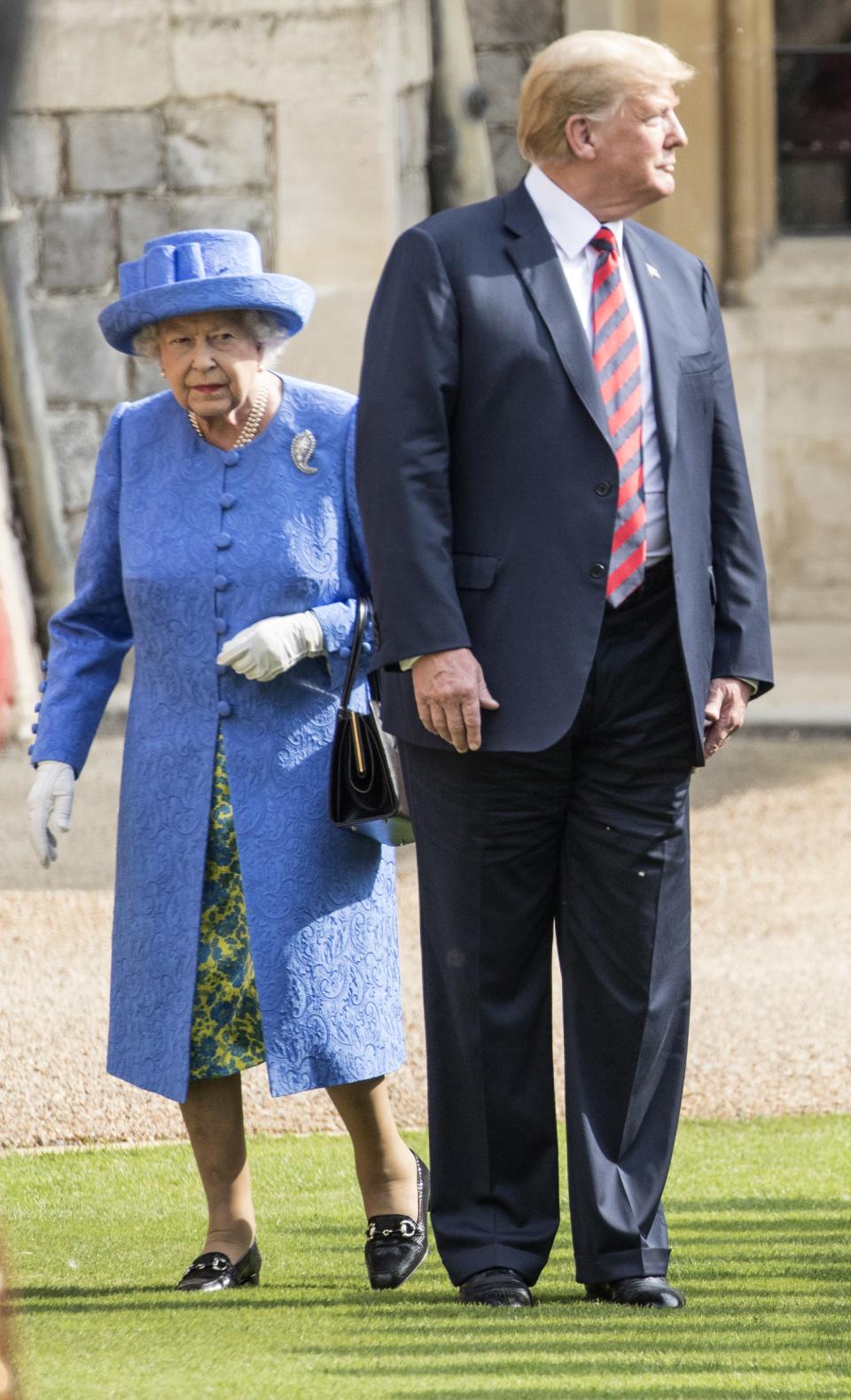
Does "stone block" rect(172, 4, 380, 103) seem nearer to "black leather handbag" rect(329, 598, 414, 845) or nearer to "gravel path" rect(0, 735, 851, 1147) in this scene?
"gravel path" rect(0, 735, 851, 1147)

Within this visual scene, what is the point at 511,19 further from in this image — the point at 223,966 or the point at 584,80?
A: the point at 223,966

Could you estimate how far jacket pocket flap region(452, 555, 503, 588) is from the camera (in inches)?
120

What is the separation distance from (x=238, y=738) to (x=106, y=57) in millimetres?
7817

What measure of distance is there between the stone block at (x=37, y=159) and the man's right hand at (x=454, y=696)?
8092 mm

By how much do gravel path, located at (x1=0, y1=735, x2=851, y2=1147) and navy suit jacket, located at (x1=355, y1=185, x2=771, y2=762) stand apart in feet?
6.79

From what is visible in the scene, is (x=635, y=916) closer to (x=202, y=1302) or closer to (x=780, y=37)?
(x=202, y=1302)

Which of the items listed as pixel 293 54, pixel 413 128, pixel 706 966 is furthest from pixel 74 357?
pixel 706 966

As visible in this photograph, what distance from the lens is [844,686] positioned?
10992 millimetres

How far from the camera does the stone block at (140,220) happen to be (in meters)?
10.6

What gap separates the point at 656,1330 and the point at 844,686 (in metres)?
8.26

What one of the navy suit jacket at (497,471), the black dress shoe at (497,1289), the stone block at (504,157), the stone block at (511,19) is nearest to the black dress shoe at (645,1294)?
the black dress shoe at (497,1289)

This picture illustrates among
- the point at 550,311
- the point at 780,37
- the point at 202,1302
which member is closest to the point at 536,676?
the point at 550,311

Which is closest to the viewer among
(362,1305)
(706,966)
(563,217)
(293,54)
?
(563,217)

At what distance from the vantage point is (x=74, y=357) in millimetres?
10688
